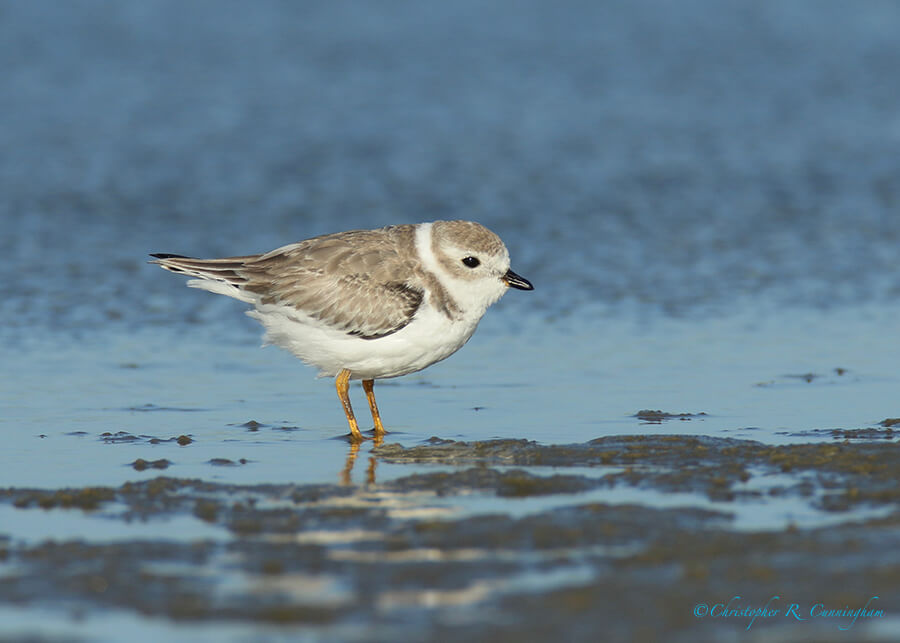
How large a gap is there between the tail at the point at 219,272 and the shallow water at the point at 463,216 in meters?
0.95

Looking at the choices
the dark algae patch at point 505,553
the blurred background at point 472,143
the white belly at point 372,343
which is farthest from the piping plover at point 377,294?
the blurred background at point 472,143

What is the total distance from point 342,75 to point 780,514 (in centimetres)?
2000

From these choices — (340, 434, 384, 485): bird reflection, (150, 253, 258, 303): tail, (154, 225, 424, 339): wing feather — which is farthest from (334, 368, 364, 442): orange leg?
(150, 253, 258, 303): tail

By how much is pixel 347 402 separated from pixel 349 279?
3.05 feet

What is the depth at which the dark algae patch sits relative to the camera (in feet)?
18.0

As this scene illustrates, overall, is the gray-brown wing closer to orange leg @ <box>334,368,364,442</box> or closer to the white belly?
the white belly

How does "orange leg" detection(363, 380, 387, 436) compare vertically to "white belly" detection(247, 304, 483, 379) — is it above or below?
below

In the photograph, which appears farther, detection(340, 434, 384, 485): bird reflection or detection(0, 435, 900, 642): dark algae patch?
detection(340, 434, 384, 485): bird reflection

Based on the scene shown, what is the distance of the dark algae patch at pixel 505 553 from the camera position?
18.0 feet

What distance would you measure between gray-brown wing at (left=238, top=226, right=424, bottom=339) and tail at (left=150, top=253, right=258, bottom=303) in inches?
2.1

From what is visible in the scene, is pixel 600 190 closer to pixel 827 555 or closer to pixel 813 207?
pixel 813 207

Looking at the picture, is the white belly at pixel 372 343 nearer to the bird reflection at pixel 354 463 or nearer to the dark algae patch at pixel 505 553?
the bird reflection at pixel 354 463

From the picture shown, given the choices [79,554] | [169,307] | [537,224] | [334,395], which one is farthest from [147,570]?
[537,224]

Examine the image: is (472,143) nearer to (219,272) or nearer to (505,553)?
(219,272)
